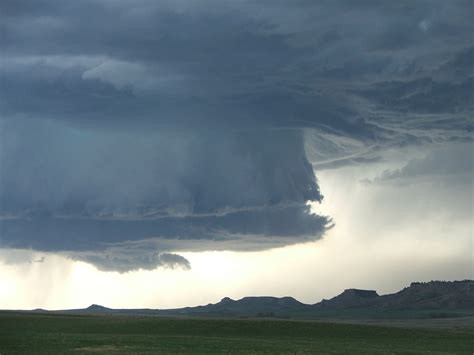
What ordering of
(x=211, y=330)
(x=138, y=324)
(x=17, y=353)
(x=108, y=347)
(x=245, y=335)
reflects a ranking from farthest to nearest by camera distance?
(x=138, y=324), (x=211, y=330), (x=245, y=335), (x=108, y=347), (x=17, y=353)

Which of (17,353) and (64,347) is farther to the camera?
(64,347)

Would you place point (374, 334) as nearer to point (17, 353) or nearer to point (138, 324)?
point (138, 324)

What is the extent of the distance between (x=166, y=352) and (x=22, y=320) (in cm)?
8005

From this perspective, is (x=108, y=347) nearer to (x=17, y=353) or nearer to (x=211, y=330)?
(x=17, y=353)

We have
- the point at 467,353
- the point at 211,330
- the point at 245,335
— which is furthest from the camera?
the point at 211,330

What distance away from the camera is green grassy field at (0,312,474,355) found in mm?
92188

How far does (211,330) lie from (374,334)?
28.3 m

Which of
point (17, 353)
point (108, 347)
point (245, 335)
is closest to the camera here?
point (17, 353)

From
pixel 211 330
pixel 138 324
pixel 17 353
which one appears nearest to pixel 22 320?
pixel 138 324

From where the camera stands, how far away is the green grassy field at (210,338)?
302 ft

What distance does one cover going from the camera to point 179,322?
513ft

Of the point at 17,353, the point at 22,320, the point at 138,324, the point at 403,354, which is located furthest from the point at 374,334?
the point at 17,353

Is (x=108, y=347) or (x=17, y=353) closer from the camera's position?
(x=17, y=353)

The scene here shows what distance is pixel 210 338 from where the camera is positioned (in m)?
118
